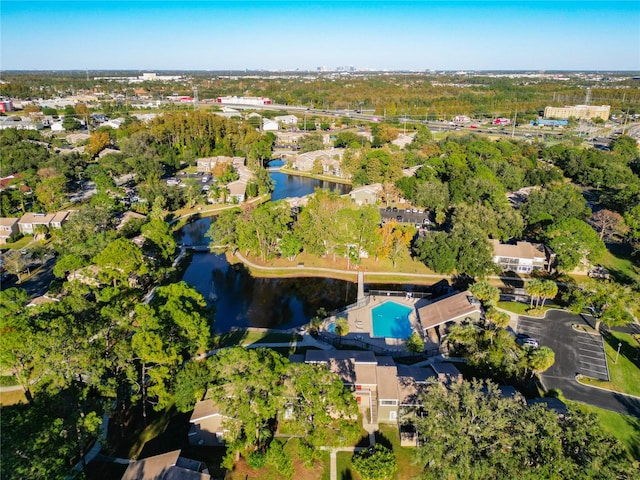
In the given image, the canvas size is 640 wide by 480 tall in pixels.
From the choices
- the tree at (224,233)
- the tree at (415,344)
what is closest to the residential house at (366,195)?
the tree at (224,233)

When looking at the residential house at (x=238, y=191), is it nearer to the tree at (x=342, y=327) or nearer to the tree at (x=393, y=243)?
the tree at (x=393, y=243)

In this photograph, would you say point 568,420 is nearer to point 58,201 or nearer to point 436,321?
point 436,321

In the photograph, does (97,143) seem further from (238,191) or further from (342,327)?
(342,327)

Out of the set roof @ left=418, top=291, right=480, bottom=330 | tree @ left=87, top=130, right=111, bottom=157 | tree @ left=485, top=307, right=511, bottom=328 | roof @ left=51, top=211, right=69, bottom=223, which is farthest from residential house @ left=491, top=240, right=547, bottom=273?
tree @ left=87, top=130, right=111, bottom=157

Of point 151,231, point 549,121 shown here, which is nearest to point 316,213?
point 151,231

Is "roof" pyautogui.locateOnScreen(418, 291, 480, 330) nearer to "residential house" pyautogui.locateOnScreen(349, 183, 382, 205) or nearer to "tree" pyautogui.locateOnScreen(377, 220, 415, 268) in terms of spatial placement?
"tree" pyautogui.locateOnScreen(377, 220, 415, 268)

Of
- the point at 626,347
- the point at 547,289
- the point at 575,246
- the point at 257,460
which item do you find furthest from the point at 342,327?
the point at 575,246
